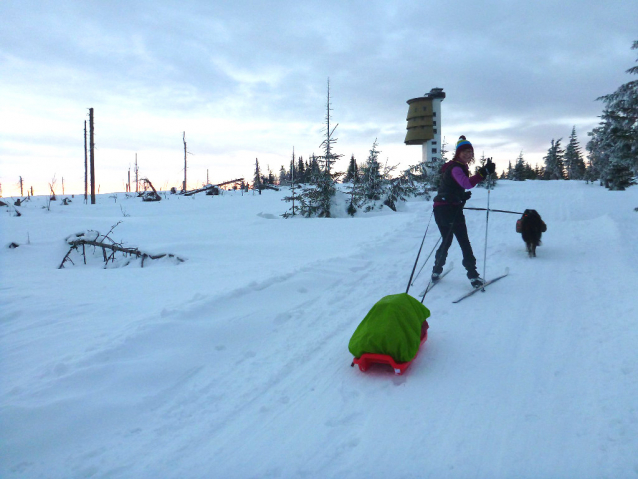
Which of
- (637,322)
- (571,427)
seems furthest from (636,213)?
(571,427)

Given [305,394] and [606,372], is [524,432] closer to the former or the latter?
[606,372]

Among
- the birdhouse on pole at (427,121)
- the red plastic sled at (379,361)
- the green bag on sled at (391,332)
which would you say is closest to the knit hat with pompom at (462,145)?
the green bag on sled at (391,332)

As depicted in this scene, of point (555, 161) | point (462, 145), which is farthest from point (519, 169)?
point (462, 145)

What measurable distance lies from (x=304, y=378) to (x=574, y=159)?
61242mm

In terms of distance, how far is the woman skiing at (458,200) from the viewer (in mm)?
5653

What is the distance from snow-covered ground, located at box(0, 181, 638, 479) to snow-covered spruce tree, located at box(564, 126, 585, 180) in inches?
2148

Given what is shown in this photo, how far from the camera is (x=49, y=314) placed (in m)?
4.64

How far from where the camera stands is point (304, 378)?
346 centimetres

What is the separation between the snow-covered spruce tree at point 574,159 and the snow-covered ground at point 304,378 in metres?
54.6

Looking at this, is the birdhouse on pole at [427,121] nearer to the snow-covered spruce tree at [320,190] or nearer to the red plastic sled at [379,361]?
the snow-covered spruce tree at [320,190]

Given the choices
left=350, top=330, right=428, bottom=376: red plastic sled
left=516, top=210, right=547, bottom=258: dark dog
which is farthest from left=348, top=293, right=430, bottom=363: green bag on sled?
left=516, top=210, right=547, bottom=258: dark dog

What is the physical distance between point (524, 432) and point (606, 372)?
1.31m

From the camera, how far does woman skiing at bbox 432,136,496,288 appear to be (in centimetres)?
565

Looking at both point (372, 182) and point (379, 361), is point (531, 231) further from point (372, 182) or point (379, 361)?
point (372, 182)
